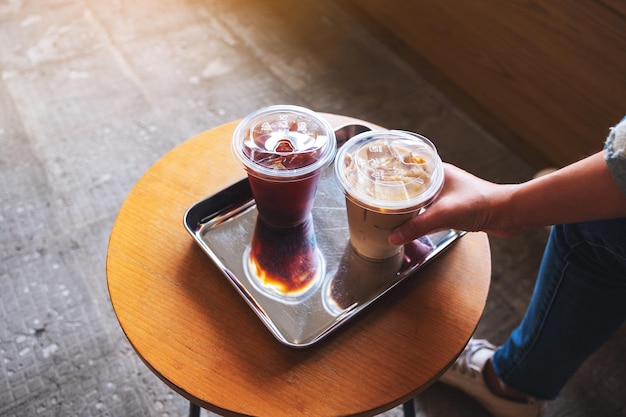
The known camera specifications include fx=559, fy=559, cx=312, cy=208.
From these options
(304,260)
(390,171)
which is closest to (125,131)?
(304,260)

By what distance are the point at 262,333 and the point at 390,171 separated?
0.93 ft

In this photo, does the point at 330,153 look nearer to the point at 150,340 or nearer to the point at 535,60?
the point at 150,340

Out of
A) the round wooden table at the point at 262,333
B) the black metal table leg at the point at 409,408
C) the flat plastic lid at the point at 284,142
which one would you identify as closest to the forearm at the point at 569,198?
the round wooden table at the point at 262,333

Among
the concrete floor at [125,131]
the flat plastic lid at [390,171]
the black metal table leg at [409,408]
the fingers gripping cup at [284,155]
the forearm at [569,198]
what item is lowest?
the concrete floor at [125,131]

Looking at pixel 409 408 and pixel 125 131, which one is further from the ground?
pixel 409 408

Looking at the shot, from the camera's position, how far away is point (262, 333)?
0.77 metres

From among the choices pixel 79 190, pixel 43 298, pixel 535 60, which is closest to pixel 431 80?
pixel 535 60

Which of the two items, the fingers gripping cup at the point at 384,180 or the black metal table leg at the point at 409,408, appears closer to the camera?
the fingers gripping cup at the point at 384,180

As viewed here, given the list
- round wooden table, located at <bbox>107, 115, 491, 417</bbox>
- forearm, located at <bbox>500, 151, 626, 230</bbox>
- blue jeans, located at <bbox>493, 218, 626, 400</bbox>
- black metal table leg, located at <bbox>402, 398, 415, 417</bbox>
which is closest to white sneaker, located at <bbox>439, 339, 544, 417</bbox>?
blue jeans, located at <bbox>493, 218, 626, 400</bbox>

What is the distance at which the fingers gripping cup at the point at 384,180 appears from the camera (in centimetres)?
74

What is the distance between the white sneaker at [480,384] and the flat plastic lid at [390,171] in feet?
1.79

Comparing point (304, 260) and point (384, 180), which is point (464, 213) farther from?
point (304, 260)

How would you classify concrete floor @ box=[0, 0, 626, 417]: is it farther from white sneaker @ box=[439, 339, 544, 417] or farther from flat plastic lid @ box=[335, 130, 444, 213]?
flat plastic lid @ box=[335, 130, 444, 213]

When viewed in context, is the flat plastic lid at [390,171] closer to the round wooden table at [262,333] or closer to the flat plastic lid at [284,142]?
the flat plastic lid at [284,142]
